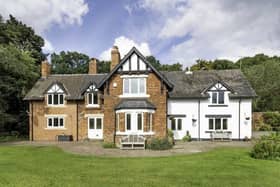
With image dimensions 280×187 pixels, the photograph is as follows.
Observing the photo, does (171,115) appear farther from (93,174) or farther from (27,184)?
(27,184)

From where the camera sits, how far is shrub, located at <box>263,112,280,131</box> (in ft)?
129

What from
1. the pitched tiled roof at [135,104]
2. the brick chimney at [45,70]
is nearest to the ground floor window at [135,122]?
the pitched tiled roof at [135,104]

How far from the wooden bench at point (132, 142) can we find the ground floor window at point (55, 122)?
10.9m

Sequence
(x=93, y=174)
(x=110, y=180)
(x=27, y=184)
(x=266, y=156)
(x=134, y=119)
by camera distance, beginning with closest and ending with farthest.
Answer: (x=27, y=184), (x=110, y=180), (x=93, y=174), (x=266, y=156), (x=134, y=119)

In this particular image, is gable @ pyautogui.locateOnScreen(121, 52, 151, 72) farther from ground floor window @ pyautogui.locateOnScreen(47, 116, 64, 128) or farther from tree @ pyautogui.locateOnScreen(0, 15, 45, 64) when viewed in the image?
tree @ pyautogui.locateOnScreen(0, 15, 45, 64)

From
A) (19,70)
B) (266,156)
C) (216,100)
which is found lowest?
(266,156)

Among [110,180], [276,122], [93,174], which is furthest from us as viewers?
[276,122]

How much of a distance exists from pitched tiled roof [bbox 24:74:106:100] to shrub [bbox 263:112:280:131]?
22352 mm

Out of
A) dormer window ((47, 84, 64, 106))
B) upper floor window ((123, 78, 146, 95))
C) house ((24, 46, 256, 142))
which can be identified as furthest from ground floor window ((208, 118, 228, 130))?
dormer window ((47, 84, 64, 106))

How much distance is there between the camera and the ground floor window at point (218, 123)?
31375 mm

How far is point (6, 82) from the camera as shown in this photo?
117 ft

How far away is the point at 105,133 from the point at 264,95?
34422 mm

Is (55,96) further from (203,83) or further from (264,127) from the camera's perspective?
(264,127)

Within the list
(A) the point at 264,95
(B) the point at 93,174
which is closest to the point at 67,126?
(B) the point at 93,174
